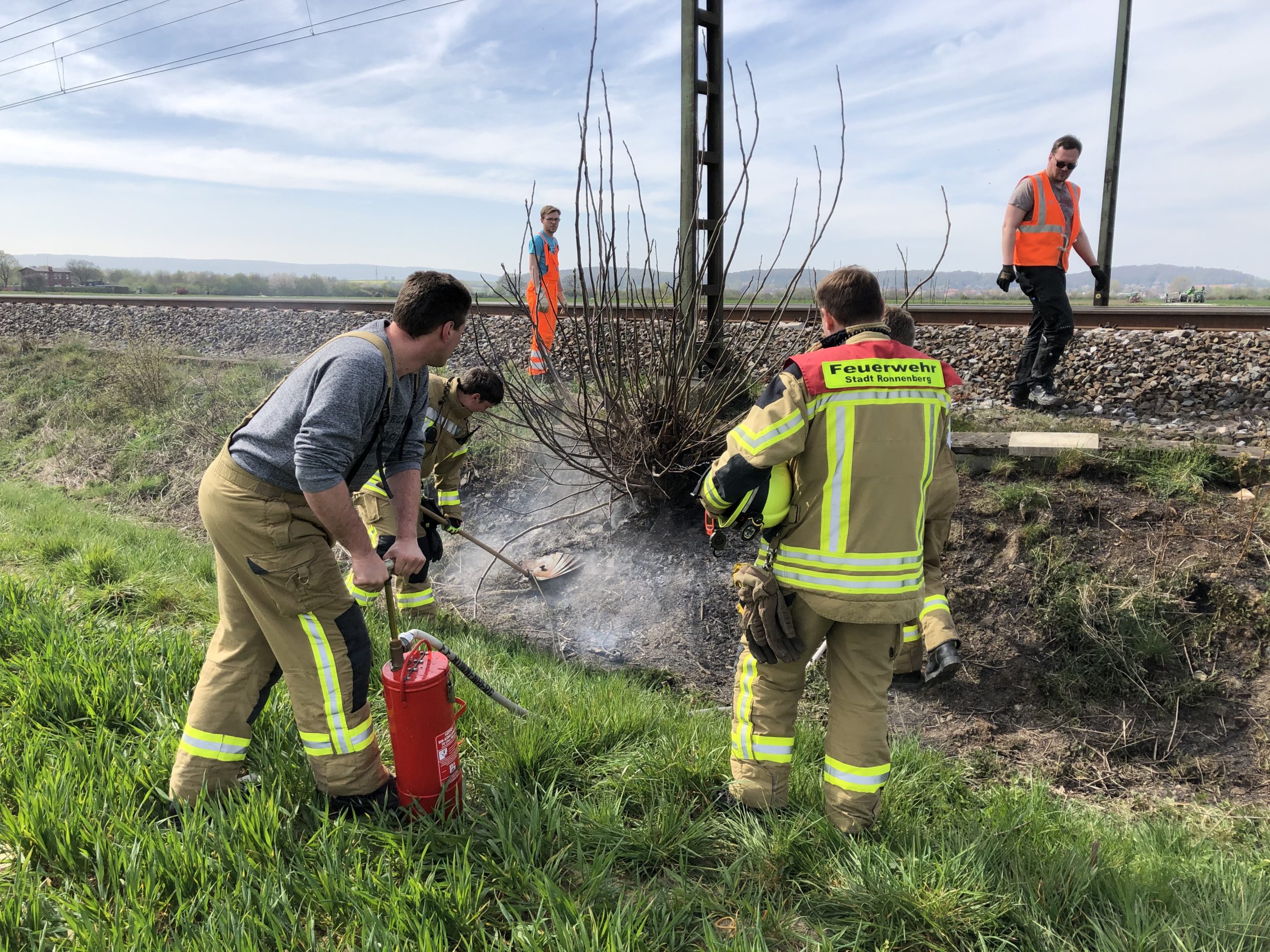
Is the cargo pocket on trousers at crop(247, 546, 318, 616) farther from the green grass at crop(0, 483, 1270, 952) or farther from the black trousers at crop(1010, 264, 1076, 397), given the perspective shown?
the black trousers at crop(1010, 264, 1076, 397)

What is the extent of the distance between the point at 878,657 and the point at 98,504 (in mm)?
8765

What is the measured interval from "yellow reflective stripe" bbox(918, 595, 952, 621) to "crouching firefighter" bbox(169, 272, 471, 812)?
273cm

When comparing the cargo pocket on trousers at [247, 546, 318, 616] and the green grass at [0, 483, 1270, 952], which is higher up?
the cargo pocket on trousers at [247, 546, 318, 616]

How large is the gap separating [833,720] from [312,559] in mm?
1870

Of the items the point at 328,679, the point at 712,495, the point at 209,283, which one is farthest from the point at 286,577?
the point at 209,283

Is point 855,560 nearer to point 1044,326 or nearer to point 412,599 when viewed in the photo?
point 412,599

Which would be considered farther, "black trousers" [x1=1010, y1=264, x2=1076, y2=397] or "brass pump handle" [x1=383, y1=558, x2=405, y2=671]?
"black trousers" [x1=1010, y1=264, x2=1076, y2=397]

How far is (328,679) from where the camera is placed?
263 centimetres

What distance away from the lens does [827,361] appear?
8.37 feet

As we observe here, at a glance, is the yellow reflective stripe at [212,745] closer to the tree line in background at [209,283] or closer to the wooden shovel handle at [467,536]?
the wooden shovel handle at [467,536]

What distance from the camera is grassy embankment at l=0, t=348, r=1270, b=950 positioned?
2074mm

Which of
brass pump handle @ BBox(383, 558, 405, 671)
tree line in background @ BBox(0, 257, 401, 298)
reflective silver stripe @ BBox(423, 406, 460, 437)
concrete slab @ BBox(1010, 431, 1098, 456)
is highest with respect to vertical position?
tree line in background @ BBox(0, 257, 401, 298)

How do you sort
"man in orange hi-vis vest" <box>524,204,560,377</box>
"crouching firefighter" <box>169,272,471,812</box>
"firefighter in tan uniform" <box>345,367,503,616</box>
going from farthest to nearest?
"man in orange hi-vis vest" <box>524,204,560,377</box> → "firefighter in tan uniform" <box>345,367,503,616</box> → "crouching firefighter" <box>169,272,471,812</box>

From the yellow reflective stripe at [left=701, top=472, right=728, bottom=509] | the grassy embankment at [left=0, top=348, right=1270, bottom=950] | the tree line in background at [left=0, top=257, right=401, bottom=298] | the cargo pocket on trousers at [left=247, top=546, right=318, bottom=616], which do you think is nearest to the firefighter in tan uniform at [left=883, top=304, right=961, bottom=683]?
the grassy embankment at [left=0, top=348, right=1270, bottom=950]
